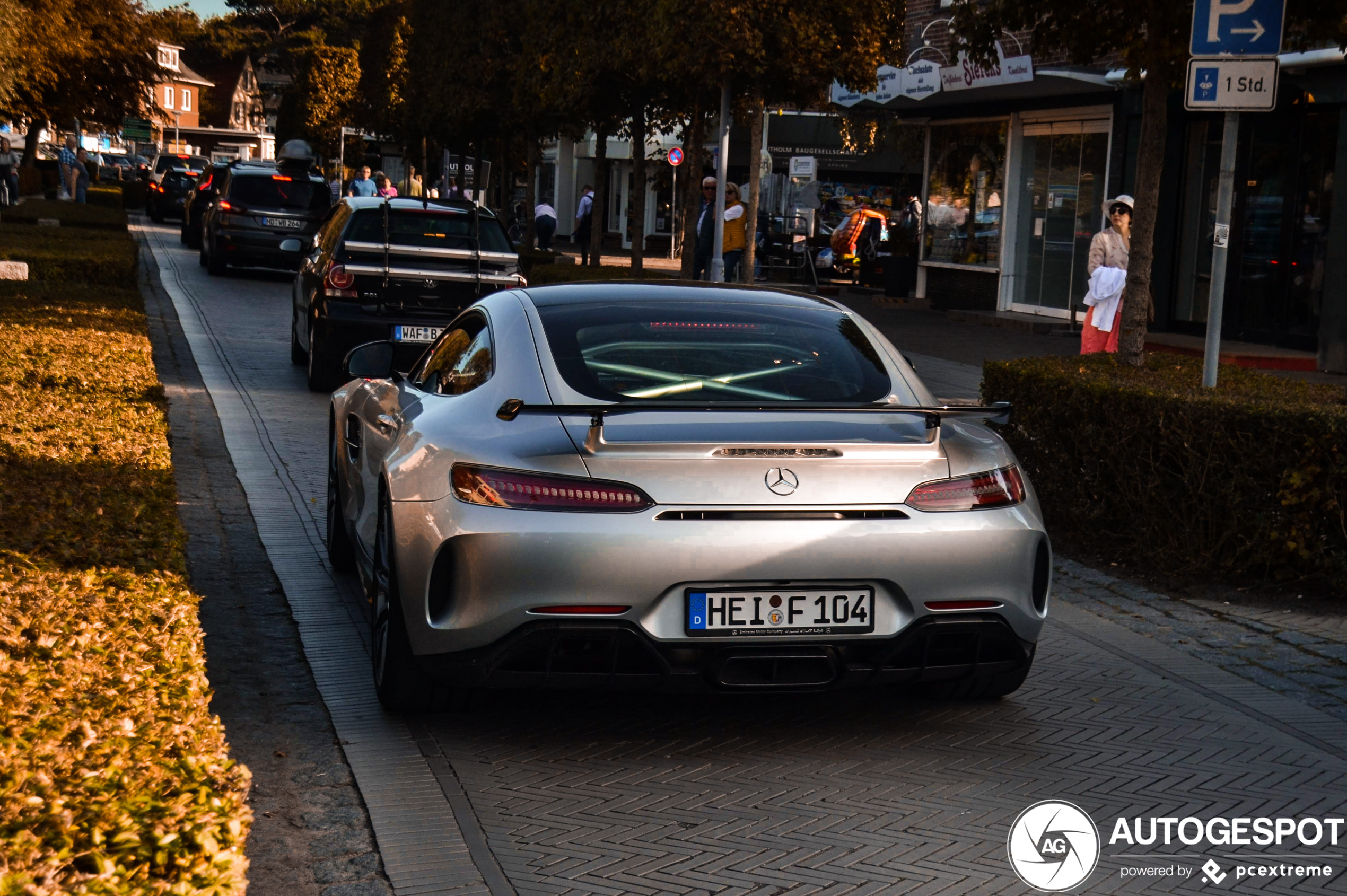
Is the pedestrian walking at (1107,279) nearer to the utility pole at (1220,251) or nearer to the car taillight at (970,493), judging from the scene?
the utility pole at (1220,251)

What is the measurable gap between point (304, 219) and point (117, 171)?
3015 inches

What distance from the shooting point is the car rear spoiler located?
15.9ft

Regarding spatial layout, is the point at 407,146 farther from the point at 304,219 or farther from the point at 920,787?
the point at 920,787

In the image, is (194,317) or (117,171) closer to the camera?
(194,317)

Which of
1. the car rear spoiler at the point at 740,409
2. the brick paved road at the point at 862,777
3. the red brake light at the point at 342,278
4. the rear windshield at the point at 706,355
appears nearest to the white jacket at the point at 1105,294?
the red brake light at the point at 342,278

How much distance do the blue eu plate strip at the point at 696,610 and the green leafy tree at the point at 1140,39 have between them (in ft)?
21.6

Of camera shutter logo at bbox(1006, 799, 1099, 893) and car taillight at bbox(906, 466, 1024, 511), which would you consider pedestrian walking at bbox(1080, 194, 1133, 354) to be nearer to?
car taillight at bbox(906, 466, 1024, 511)

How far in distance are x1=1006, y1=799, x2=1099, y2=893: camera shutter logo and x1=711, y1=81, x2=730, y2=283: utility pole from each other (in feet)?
61.1

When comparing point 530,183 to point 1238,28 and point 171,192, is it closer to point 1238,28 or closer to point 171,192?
point 171,192

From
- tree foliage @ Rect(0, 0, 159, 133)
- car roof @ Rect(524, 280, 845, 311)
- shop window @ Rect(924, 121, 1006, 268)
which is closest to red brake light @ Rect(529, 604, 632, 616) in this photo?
car roof @ Rect(524, 280, 845, 311)

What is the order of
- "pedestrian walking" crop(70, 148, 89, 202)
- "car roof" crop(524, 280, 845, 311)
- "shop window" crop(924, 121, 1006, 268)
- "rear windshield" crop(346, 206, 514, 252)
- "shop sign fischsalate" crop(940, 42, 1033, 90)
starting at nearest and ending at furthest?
"car roof" crop(524, 280, 845, 311), "rear windshield" crop(346, 206, 514, 252), "shop sign fischsalate" crop(940, 42, 1033, 90), "shop window" crop(924, 121, 1006, 268), "pedestrian walking" crop(70, 148, 89, 202)

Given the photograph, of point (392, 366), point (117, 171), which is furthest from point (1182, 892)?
point (117, 171)

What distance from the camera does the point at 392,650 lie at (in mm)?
5137

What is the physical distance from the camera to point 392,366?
6797mm
